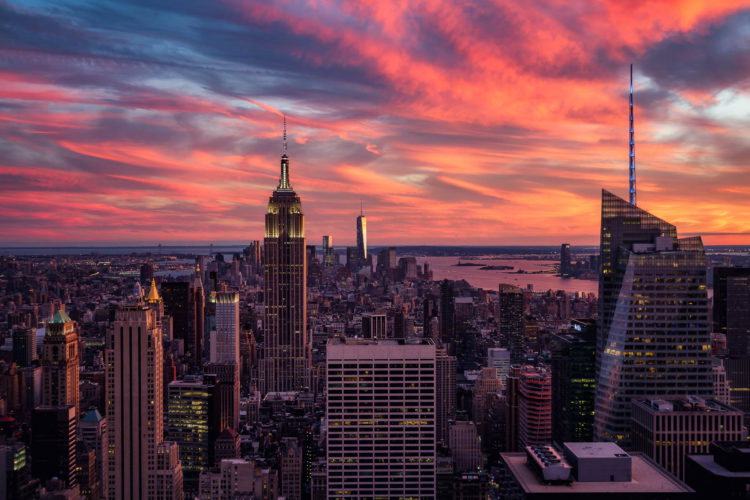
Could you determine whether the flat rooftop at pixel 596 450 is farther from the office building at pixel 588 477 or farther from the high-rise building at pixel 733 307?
the high-rise building at pixel 733 307

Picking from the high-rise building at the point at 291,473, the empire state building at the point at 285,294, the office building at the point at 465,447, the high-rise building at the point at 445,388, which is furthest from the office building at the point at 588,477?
the empire state building at the point at 285,294

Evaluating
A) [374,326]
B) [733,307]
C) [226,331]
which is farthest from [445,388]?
[226,331]

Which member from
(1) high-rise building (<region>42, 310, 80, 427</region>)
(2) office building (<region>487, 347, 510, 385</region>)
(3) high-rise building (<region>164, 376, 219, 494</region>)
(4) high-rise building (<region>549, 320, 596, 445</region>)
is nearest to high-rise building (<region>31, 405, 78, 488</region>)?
(1) high-rise building (<region>42, 310, 80, 427</region>)

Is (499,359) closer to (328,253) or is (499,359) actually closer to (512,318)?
(512,318)

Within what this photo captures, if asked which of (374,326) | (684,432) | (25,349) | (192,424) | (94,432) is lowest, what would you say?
(192,424)

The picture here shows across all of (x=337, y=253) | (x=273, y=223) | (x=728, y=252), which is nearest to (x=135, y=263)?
(x=273, y=223)

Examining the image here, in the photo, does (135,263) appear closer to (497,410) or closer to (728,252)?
(497,410)
